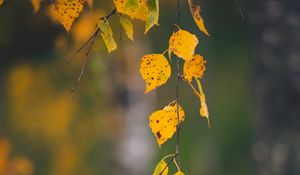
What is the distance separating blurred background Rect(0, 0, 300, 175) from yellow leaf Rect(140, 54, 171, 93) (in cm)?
177

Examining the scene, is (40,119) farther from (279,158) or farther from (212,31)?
(279,158)

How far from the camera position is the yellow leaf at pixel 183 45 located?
1809 millimetres

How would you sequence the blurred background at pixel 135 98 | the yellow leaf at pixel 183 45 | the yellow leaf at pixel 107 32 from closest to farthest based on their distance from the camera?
the yellow leaf at pixel 183 45 → the yellow leaf at pixel 107 32 → the blurred background at pixel 135 98

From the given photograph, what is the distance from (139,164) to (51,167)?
198 centimetres

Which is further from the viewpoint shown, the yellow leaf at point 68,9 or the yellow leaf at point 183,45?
the yellow leaf at point 68,9

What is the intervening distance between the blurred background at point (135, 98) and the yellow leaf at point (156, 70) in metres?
1.77

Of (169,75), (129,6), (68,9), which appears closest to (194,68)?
(169,75)

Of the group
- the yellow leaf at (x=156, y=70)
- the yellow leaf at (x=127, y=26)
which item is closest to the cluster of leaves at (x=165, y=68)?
the yellow leaf at (x=156, y=70)

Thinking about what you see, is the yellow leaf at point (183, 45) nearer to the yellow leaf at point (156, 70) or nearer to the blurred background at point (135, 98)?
the yellow leaf at point (156, 70)

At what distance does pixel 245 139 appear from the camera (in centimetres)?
911

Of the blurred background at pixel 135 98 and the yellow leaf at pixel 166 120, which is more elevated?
the yellow leaf at pixel 166 120

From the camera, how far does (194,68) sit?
1.88 metres

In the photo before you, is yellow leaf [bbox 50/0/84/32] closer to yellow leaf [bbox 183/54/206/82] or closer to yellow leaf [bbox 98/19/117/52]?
yellow leaf [bbox 98/19/117/52]

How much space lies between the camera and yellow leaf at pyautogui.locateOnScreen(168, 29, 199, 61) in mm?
1809
